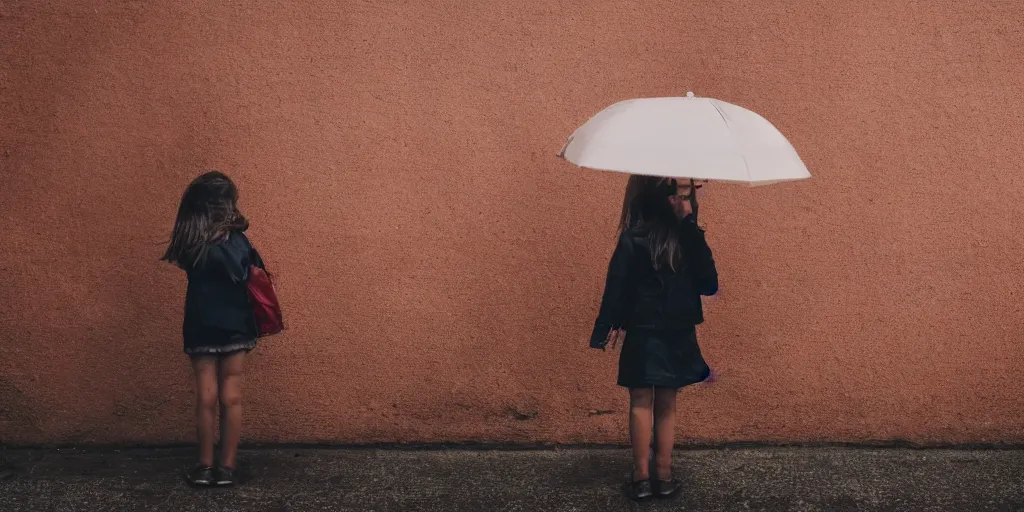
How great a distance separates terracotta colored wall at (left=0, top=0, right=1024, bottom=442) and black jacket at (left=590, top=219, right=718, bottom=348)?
794 millimetres

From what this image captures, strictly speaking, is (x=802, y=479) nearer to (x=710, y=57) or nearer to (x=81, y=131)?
(x=710, y=57)

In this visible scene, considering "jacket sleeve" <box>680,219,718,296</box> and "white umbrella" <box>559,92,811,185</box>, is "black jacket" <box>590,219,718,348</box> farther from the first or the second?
"white umbrella" <box>559,92,811,185</box>

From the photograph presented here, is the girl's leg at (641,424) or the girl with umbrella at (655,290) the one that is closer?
the girl with umbrella at (655,290)

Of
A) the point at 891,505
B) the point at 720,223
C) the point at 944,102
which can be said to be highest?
the point at 944,102

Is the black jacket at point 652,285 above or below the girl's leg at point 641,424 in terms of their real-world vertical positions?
above

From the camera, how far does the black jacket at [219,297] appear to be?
3.84 metres

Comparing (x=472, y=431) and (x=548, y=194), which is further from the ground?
(x=548, y=194)

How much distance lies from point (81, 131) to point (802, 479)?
363 centimetres

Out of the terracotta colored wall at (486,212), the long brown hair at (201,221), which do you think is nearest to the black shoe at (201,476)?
the terracotta colored wall at (486,212)

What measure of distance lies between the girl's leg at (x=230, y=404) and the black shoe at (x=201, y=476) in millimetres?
64

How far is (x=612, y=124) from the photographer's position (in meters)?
3.44

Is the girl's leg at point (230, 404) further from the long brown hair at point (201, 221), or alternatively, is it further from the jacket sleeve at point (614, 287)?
the jacket sleeve at point (614, 287)

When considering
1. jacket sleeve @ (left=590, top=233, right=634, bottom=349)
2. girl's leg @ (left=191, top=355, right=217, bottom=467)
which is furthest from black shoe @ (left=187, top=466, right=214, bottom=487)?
jacket sleeve @ (left=590, top=233, right=634, bottom=349)

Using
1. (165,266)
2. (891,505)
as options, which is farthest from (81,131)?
(891,505)
